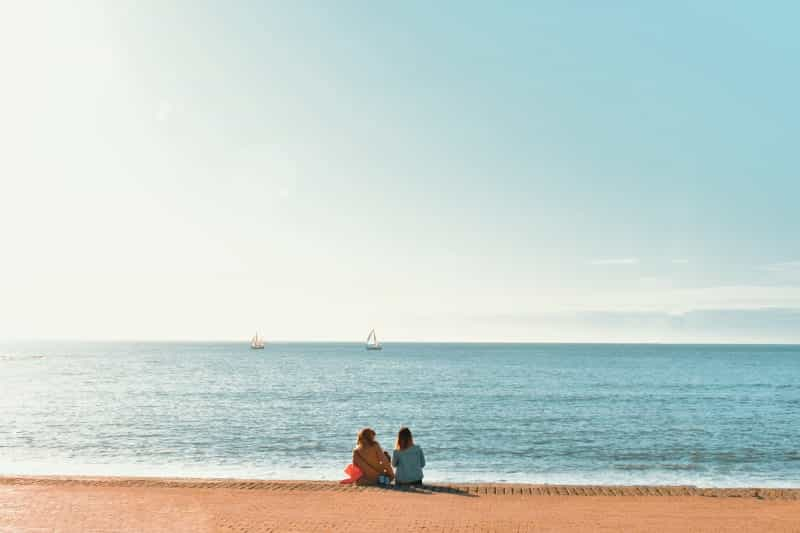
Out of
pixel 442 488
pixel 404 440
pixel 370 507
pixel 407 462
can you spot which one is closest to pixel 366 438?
pixel 404 440

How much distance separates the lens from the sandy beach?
1398 centimetres

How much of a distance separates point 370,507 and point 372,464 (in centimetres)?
309

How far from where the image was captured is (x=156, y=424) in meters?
39.6

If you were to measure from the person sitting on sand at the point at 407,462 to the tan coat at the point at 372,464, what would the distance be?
1.25 ft

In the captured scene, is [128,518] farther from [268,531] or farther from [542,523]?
[542,523]

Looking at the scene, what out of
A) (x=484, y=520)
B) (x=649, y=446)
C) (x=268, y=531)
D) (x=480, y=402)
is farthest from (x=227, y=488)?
(x=480, y=402)

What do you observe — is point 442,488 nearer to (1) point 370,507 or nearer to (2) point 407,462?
(2) point 407,462

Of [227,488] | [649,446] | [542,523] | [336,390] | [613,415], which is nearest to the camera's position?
[542,523]

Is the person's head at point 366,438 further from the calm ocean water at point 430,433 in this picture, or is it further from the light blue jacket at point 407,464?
the calm ocean water at point 430,433

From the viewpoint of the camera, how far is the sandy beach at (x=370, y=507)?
1398 centimetres

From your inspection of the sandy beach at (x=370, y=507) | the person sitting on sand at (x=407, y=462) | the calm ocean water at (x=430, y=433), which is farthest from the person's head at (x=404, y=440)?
the calm ocean water at (x=430, y=433)

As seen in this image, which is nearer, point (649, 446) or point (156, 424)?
point (649, 446)

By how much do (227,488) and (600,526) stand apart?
31.0ft

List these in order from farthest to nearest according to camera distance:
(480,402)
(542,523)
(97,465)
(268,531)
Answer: (480,402) < (97,465) < (542,523) < (268,531)
